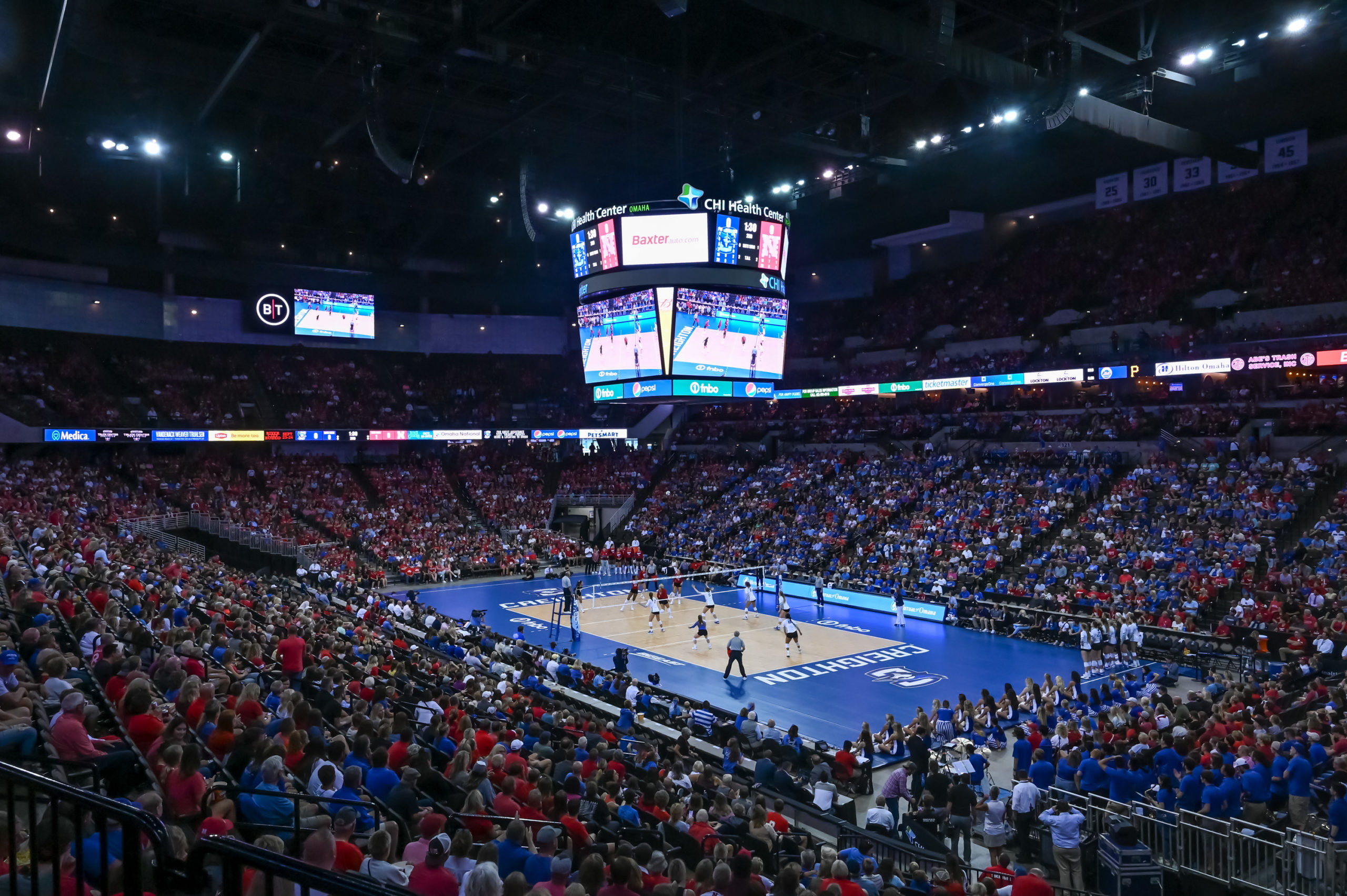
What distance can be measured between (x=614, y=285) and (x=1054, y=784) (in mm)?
20003

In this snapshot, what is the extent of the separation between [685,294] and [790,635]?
1093cm

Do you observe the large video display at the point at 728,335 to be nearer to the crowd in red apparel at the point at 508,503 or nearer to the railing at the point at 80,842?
the crowd in red apparel at the point at 508,503

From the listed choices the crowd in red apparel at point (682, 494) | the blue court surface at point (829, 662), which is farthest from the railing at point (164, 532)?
the crowd in red apparel at point (682, 494)

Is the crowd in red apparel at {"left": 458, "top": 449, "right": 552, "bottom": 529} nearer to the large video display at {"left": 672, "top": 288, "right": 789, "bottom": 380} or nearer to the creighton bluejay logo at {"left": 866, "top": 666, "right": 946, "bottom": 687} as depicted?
the large video display at {"left": 672, "top": 288, "right": 789, "bottom": 380}

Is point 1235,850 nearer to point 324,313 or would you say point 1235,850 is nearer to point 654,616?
point 654,616

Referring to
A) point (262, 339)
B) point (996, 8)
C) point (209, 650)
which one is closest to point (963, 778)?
point (209, 650)

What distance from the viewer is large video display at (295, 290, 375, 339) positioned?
48094 millimetres

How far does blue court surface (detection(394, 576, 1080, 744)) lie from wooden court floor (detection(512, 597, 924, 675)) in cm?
7

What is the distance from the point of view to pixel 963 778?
12.5 m

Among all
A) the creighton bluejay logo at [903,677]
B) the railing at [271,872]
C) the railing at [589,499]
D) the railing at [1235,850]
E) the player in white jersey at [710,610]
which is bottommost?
the creighton bluejay logo at [903,677]

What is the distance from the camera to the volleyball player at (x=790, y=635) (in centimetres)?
2431

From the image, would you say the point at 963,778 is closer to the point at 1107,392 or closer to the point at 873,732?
the point at 873,732

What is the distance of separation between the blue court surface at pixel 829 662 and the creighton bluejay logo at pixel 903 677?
4 cm

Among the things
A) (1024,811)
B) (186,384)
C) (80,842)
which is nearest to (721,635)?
(1024,811)
